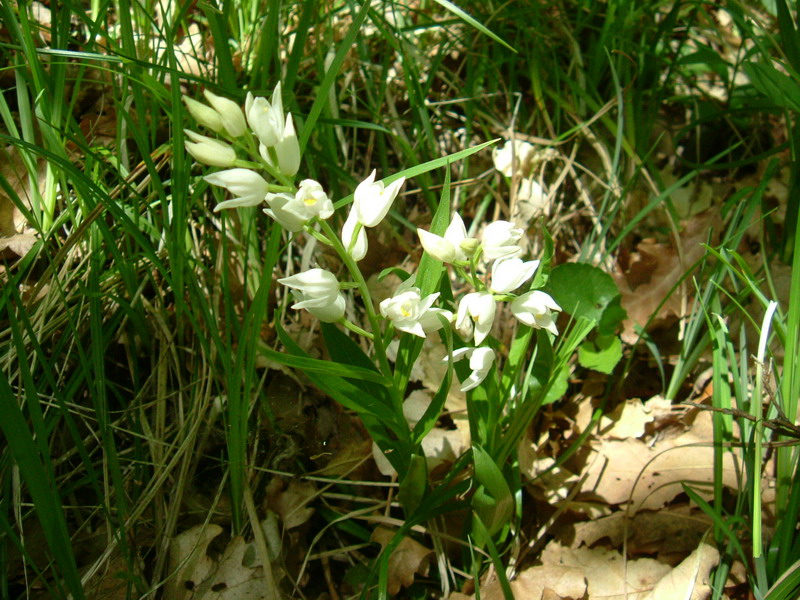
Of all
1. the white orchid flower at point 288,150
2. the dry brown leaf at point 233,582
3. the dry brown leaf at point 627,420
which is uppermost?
the white orchid flower at point 288,150

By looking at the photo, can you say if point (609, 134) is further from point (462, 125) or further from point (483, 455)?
point (483, 455)

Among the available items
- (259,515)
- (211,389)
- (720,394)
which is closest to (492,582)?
(259,515)

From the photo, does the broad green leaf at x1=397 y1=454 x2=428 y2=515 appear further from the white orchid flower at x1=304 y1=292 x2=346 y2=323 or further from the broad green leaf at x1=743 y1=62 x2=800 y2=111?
the broad green leaf at x1=743 y1=62 x2=800 y2=111

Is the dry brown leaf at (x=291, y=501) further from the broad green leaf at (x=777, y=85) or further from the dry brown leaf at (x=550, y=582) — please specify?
the broad green leaf at (x=777, y=85)

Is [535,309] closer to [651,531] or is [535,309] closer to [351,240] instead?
[351,240]

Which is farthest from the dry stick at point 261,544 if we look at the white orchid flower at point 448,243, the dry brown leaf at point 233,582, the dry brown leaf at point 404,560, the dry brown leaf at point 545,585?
the white orchid flower at point 448,243

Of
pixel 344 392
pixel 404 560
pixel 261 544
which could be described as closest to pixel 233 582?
pixel 261 544
